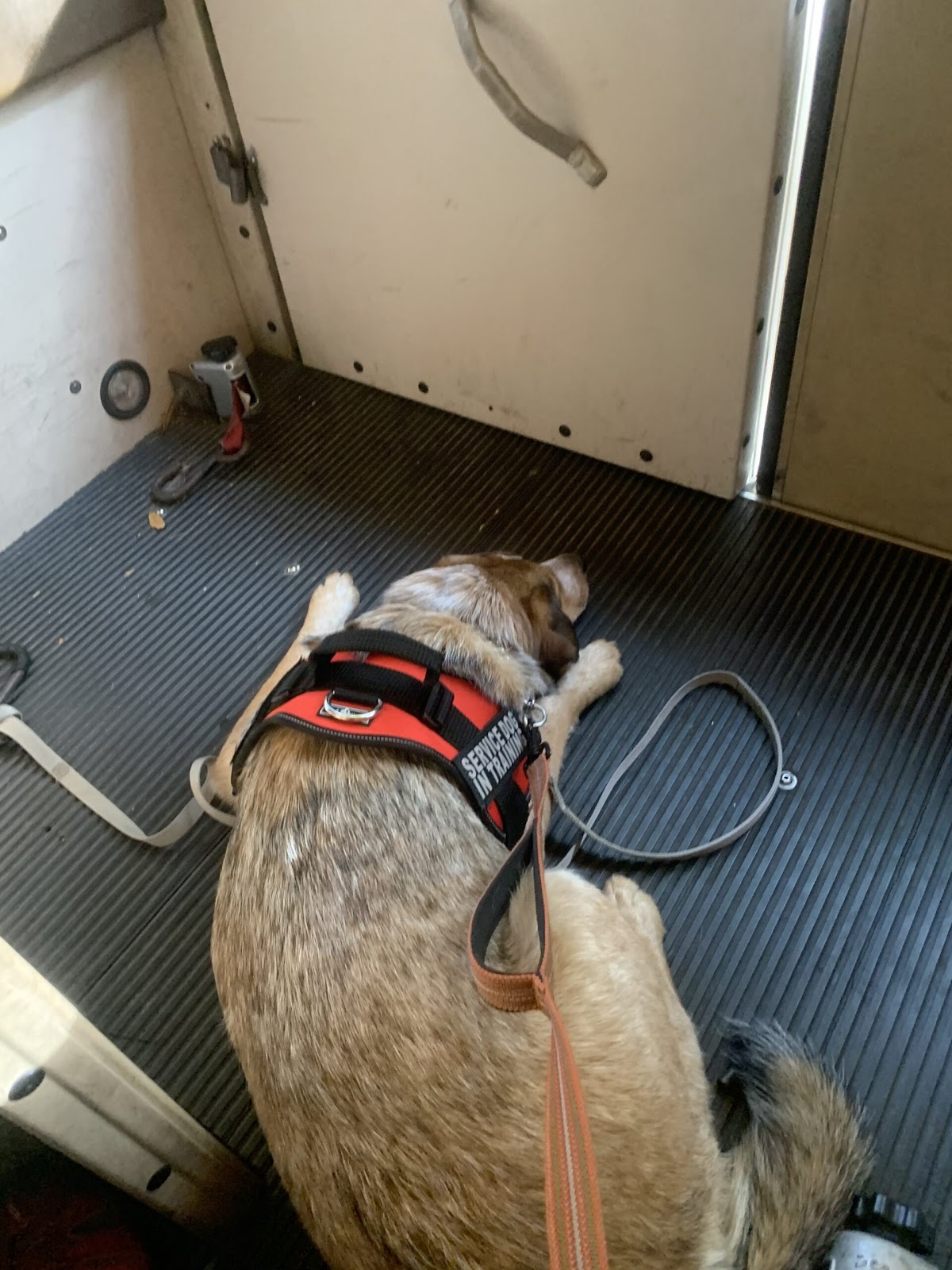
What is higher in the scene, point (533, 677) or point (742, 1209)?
point (533, 677)

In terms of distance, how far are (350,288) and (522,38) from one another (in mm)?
889

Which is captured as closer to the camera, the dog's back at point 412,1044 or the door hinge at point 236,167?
the dog's back at point 412,1044

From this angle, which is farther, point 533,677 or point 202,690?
point 202,690

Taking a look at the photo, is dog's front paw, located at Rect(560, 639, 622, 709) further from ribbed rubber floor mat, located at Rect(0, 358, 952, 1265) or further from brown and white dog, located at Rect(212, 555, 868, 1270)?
brown and white dog, located at Rect(212, 555, 868, 1270)

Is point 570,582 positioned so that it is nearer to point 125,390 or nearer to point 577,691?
point 577,691

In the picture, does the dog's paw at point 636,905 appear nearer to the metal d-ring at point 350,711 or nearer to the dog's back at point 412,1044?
the dog's back at point 412,1044

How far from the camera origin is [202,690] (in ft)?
6.78

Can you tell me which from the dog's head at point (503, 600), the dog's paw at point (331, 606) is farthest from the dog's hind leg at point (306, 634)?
the dog's head at point (503, 600)

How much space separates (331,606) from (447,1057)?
4.05 feet

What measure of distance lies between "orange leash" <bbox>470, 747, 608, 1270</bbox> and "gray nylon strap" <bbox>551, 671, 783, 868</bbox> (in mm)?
564

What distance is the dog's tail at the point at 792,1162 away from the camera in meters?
1.13

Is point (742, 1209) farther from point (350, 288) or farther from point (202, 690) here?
Answer: point (350, 288)

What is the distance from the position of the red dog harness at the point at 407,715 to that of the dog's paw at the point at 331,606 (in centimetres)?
64

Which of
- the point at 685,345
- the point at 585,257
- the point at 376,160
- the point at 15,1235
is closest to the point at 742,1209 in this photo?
the point at 15,1235
